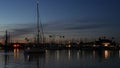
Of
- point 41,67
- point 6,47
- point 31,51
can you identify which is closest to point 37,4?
point 31,51

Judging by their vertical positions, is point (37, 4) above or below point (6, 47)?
above

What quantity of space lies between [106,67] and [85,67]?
286cm

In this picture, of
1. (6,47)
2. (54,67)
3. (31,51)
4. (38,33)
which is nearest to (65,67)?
(54,67)

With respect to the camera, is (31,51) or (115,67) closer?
(115,67)

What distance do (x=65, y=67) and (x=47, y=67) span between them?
259 centimetres

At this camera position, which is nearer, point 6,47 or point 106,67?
point 106,67

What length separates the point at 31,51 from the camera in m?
92.4

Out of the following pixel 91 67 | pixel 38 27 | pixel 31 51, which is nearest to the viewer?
pixel 91 67

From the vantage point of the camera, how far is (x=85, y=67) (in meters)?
40.8

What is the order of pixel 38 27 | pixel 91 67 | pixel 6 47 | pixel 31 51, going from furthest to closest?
pixel 6 47 < pixel 31 51 < pixel 38 27 < pixel 91 67

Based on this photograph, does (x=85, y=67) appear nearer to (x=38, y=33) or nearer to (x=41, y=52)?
(x=38, y=33)

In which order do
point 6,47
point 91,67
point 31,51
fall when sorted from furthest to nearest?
point 6,47 → point 31,51 → point 91,67

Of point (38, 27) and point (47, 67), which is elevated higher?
point (38, 27)

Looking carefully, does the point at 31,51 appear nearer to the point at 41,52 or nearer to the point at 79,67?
the point at 41,52
